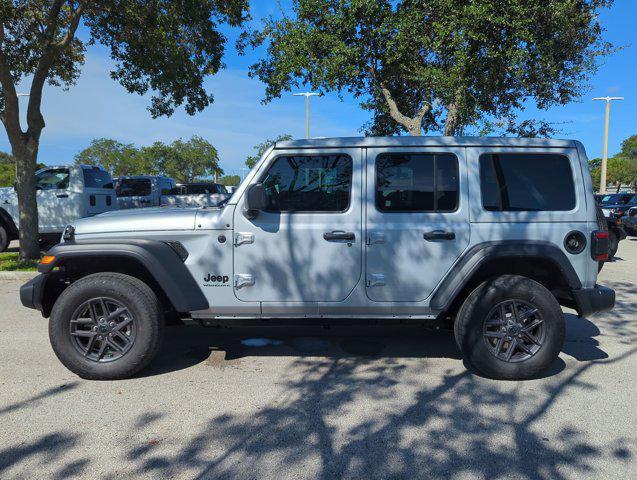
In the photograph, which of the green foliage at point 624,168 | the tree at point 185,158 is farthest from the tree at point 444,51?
the green foliage at point 624,168

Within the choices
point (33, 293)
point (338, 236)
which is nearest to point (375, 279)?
point (338, 236)

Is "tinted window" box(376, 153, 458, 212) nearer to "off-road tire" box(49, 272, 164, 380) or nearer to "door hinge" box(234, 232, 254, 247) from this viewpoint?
"door hinge" box(234, 232, 254, 247)

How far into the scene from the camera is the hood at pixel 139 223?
382cm

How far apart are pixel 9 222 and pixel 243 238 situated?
9.58 metres

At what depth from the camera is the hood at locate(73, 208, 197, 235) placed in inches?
150

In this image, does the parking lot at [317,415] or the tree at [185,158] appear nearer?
the parking lot at [317,415]

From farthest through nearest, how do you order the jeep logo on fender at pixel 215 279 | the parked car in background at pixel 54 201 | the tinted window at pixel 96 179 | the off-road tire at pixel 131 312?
the tinted window at pixel 96 179 → the parked car in background at pixel 54 201 → the jeep logo on fender at pixel 215 279 → the off-road tire at pixel 131 312

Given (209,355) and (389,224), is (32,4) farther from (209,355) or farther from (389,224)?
(389,224)

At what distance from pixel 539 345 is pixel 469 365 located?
58 cm

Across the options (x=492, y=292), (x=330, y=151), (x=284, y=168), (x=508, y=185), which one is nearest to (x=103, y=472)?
(x=284, y=168)

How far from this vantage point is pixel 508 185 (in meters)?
3.89

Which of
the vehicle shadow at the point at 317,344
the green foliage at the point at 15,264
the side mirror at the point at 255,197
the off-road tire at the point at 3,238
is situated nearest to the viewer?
the side mirror at the point at 255,197

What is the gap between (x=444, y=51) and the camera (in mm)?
9969

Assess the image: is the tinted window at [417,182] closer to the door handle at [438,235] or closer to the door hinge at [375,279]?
the door handle at [438,235]
